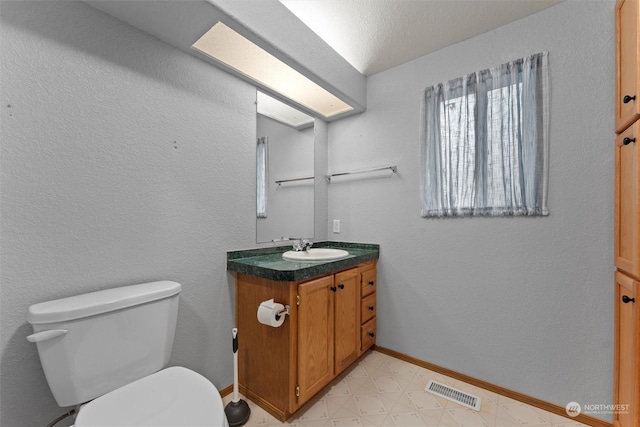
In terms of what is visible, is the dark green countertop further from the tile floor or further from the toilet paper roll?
the tile floor

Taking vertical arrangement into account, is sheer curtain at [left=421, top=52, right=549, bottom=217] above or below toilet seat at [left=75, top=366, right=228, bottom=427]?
above

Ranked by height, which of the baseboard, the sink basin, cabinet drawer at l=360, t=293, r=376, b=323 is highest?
the sink basin

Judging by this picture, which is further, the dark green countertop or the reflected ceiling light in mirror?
the reflected ceiling light in mirror

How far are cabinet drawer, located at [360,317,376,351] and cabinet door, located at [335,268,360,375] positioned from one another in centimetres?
8

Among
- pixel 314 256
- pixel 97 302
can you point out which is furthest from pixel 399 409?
pixel 97 302

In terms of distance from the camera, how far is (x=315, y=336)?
5.09ft

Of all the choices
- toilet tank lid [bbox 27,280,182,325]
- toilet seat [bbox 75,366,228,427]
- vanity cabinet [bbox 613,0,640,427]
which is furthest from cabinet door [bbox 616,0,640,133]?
toilet tank lid [bbox 27,280,182,325]

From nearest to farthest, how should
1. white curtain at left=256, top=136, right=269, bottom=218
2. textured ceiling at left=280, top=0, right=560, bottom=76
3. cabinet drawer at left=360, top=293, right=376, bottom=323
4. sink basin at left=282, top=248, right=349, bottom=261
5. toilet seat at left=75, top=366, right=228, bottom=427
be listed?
toilet seat at left=75, top=366, right=228, bottom=427
textured ceiling at left=280, top=0, right=560, bottom=76
sink basin at left=282, top=248, right=349, bottom=261
white curtain at left=256, top=136, right=269, bottom=218
cabinet drawer at left=360, top=293, right=376, bottom=323

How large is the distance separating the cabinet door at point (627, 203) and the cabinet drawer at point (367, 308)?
1.41 m

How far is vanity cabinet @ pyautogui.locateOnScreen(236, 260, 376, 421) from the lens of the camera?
1.43 metres

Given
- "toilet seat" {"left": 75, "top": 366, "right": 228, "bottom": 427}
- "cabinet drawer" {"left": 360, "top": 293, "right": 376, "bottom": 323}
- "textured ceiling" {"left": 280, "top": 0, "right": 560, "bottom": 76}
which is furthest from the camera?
"cabinet drawer" {"left": 360, "top": 293, "right": 376, "bottom": 323}

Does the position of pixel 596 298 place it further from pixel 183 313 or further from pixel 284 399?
pixel 183 313

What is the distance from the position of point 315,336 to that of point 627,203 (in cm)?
165

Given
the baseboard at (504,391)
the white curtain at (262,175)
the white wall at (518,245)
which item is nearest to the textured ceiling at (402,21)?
the white wall at (518,245)
